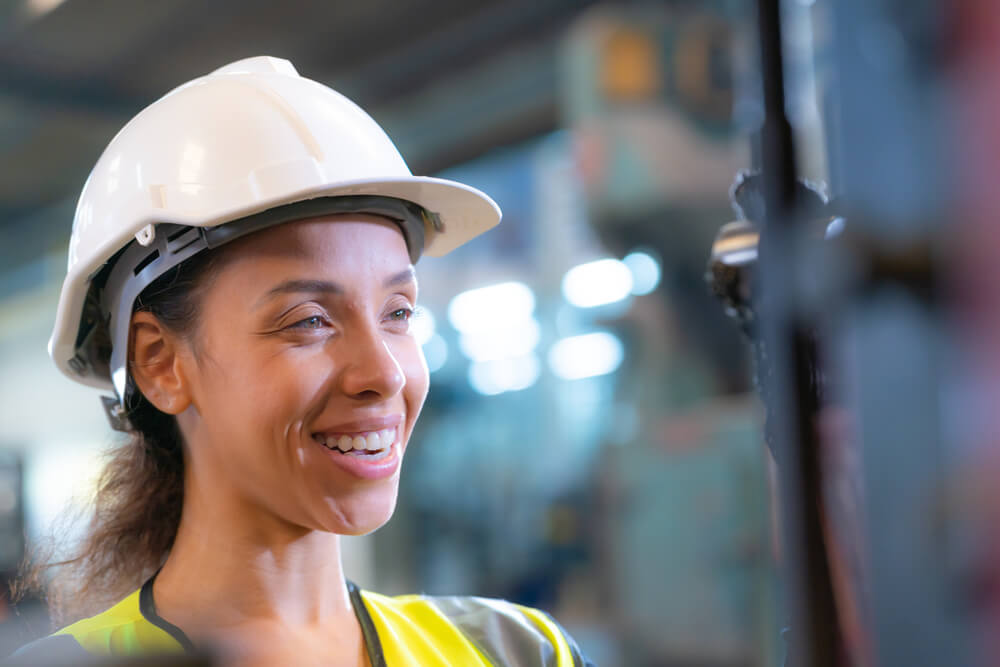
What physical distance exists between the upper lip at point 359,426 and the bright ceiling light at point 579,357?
807 centimetres

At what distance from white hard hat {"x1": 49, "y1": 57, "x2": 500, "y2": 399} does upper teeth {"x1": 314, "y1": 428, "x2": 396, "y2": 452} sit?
1.03 ft

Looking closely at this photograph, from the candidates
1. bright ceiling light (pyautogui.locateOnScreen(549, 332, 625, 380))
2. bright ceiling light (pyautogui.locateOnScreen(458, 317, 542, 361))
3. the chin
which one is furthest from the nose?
bright ceiling light (pyautogui.locateOnScreen(458, 317, 542, 361))

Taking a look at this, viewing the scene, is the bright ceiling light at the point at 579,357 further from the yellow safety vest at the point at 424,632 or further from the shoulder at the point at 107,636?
the shoulder at the point at 107,636

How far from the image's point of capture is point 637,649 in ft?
19.2

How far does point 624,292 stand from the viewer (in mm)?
8227

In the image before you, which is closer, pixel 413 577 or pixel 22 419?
pixel 413 577

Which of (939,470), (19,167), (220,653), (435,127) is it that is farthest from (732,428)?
(19,167)

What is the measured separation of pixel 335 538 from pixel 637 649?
461 cm

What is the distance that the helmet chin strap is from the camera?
144 cm

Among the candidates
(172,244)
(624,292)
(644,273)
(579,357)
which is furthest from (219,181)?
(579,357)

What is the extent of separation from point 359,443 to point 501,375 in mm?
8965

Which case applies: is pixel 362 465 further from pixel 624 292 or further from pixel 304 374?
pixel 624 292

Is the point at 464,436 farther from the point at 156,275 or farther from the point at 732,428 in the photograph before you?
the point at 156,275

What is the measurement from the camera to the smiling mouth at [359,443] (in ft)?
4.78
